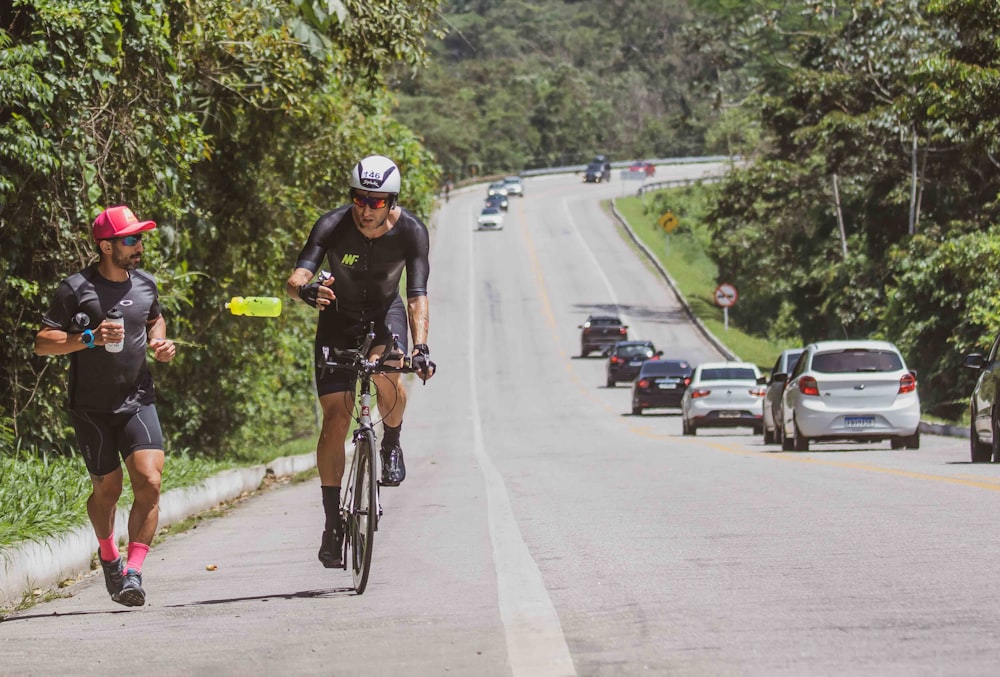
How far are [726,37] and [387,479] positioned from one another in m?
52.0

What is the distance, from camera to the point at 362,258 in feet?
28.5

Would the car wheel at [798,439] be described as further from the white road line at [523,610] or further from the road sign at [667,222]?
the road sign at [667,222]

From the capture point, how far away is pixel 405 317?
8930mm

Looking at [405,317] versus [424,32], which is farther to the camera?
[424,32]

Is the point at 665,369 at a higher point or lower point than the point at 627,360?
higher

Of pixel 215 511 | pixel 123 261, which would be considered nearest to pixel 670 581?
pixel 123 261

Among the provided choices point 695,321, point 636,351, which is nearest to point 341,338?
point 636,351

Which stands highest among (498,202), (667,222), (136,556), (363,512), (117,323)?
(498,202)

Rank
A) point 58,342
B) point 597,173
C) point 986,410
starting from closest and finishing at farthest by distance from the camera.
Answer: point 58,342 < point 986,410 < point 597,173

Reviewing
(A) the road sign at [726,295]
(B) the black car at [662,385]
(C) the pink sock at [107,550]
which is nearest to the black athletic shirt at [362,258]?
(C) the pink sock at [107,550]

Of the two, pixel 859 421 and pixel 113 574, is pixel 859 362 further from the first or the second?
pixel 113 574

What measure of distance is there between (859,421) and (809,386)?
86cm

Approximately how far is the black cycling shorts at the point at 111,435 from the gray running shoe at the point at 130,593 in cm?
69

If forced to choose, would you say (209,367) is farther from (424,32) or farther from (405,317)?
(405,317)
